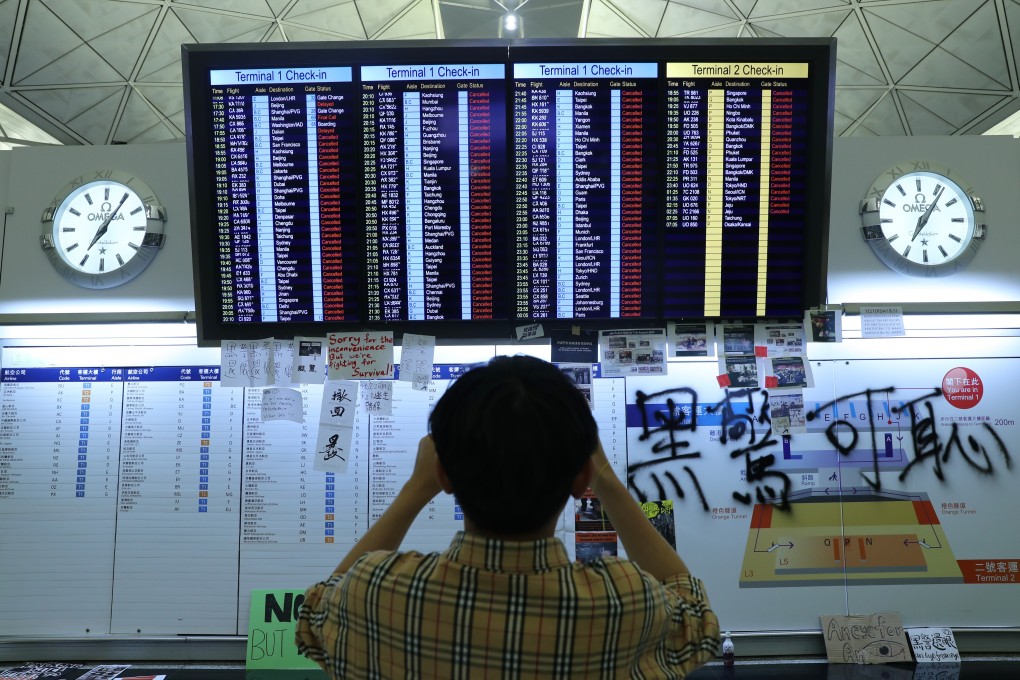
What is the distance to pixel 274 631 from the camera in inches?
110

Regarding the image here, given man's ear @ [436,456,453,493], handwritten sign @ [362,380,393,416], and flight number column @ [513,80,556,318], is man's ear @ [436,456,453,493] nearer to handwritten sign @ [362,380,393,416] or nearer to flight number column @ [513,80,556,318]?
flight number column @ [513,80,556,318]

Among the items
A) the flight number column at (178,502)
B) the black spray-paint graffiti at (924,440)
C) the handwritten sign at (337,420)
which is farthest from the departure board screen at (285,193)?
the black spray-paint graffiti at (924,440)

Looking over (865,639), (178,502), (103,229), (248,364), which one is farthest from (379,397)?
(865,639)

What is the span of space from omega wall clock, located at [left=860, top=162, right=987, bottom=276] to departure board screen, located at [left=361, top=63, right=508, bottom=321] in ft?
5.26

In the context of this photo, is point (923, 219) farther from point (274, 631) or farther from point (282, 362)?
point (274, 631)

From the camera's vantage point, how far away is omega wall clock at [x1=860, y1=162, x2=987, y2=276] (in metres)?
2.98

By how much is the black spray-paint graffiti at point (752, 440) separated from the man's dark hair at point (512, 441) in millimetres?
1967

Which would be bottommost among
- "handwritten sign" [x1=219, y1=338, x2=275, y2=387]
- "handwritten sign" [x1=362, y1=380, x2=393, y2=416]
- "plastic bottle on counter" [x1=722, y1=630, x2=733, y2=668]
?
"plastic bottle on counter" [x1=722, y1=630, x2=733, y2=668]

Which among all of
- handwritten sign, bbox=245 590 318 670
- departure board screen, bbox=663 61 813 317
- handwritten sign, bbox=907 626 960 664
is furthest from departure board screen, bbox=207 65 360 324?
handwritten sign, bbox=907 626 960 664

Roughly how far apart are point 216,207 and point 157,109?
7.12 metres

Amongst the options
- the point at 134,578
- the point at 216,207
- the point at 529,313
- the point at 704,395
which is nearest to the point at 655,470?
the point at 704,395

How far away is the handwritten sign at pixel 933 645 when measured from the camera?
279cm

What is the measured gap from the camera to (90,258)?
3.01 m

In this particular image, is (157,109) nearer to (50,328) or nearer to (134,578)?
(50,328)
